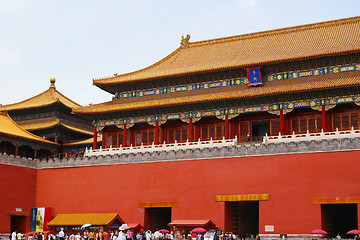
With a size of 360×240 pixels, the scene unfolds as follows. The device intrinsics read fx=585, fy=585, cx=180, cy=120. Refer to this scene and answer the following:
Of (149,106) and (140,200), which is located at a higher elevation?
(149,106)

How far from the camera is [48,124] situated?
4428cm

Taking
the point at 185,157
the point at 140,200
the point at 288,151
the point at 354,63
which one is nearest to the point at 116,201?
the point at 140,200

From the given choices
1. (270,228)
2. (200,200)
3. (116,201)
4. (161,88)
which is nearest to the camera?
(270,228)

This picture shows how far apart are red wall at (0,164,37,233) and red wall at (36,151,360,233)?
592mm

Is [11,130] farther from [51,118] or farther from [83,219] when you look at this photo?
[83,219]

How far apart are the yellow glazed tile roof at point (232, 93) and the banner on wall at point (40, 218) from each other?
23.6 ft

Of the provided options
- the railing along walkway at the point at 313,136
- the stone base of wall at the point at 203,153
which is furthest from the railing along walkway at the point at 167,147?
the railing along walkway at the point at 313,136

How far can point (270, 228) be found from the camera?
29.2 m

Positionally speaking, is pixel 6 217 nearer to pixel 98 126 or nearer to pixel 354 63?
pixel 98 126

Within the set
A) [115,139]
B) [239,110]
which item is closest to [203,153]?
[239,110]

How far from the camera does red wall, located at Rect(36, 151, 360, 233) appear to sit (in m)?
28.6

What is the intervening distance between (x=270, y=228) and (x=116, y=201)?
9.49 m

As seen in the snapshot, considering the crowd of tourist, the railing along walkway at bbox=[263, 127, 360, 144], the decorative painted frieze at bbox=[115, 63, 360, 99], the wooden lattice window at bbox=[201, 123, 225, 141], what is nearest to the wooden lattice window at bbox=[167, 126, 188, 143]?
the wooden lattice window at bbox=[201, 123, 225, 141]

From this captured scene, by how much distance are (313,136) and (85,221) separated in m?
13.4
